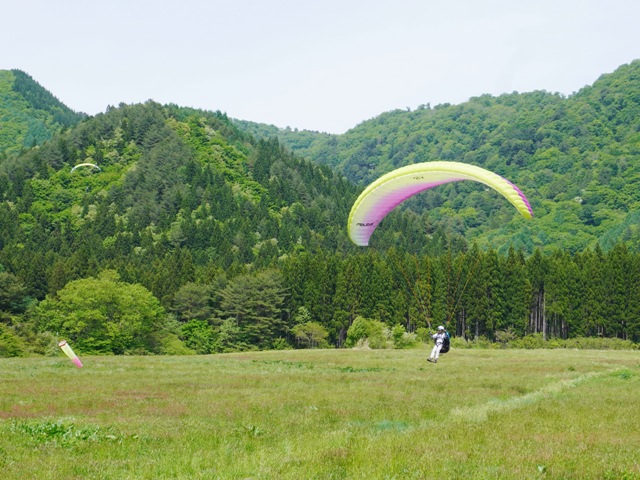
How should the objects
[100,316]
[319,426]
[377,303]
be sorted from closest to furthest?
[319,426]
[100,316]
[377,303]

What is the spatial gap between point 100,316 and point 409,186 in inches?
2398

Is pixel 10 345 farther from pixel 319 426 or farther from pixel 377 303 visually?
pixel 319 426

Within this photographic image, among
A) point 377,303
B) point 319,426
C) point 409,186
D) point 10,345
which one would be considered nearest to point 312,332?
point 377,303

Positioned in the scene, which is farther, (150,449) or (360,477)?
(150,449)

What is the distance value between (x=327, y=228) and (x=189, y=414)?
172 meters

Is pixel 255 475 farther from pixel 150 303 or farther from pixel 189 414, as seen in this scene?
pixel 150 303

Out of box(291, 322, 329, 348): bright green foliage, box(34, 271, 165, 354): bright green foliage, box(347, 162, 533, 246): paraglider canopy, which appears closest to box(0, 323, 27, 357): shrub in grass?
box(34, 271, 165, 354): bright green foliage

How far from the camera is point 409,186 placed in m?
30.6

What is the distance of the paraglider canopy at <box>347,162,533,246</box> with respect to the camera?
89.7ft

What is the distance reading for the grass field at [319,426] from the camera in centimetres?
1426

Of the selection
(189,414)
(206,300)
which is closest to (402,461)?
(189,414)

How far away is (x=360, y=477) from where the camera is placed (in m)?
13.5

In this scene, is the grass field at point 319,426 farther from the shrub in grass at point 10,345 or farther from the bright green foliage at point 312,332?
the bright green foliage at point 312,332

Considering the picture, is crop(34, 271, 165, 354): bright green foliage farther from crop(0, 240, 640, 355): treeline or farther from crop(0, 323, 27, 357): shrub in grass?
crop(0, 323, 27, 357): shrub in grass
